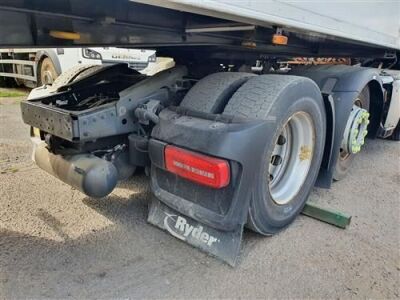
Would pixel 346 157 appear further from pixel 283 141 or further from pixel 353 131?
pixel 283 141

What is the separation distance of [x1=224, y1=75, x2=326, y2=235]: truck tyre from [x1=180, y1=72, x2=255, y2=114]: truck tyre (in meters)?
0.10

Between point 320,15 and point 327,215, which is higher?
point 320,15

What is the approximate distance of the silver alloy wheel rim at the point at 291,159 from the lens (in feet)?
9.12

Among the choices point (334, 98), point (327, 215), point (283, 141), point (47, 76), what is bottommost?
point (47, 76)

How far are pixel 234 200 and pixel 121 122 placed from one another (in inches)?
37.7

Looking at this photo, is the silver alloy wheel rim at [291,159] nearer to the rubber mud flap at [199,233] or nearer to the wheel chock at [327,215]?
the wheel chock at [327,215]

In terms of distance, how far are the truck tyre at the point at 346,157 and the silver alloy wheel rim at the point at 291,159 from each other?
81 centimetres

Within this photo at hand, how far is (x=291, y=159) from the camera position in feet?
9.52

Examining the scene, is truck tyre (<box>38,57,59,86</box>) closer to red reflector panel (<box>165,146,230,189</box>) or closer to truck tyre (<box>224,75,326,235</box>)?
truck tyre (<box>224,75,326,235</box>)

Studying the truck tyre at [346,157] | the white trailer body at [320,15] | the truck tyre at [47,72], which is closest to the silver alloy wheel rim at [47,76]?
the truck tyre at [47,72]

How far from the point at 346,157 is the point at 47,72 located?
7236 mm

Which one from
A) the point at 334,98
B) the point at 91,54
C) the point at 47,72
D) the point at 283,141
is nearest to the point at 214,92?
the point at 283,141

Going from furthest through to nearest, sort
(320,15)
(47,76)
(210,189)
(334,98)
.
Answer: (47,76), (334,98), (320,15), (210,189)

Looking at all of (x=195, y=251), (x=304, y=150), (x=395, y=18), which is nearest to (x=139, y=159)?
(x=195, y=251)
